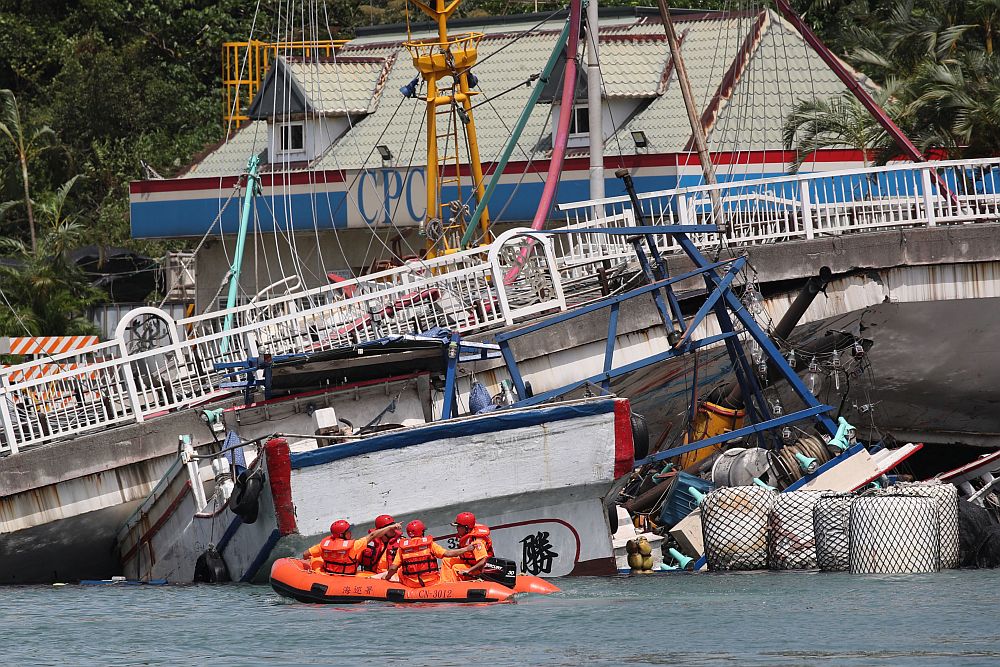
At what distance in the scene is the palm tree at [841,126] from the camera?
30.9m

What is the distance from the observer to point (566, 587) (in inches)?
703

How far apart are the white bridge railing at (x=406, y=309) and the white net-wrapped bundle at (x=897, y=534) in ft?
20.2

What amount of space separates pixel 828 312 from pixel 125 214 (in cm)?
2843

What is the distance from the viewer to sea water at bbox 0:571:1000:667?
1378 centimetres

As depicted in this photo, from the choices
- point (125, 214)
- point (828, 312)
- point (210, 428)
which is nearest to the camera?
point (210, 428)

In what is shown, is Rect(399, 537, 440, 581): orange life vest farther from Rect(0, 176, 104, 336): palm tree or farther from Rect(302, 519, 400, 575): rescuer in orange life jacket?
Rect(0, 176, 104, 336): palm tree

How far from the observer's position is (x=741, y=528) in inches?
752

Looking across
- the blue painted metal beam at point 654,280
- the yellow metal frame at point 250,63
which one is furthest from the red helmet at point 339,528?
the yellow metal frame at point 250,63

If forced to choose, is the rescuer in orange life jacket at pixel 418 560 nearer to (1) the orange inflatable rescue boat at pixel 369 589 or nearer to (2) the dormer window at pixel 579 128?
(1) the orange inflatable rescue boat at pixel 369 589

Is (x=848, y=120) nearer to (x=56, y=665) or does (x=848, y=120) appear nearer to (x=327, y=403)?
(x=327, y=403)

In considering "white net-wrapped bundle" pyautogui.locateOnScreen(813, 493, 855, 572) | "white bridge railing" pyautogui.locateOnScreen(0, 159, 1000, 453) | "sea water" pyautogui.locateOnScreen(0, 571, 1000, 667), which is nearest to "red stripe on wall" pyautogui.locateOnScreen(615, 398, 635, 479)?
"sea water" pyautogui.locateOnScreen(0, 571, 1000, 667)

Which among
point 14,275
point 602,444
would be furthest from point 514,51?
point 602,444

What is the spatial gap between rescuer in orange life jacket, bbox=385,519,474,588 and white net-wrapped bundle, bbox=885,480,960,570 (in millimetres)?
5550

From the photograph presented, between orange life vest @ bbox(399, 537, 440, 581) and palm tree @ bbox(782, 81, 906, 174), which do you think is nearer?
orange life vest @ bbox(399, 537, 440, 581)
